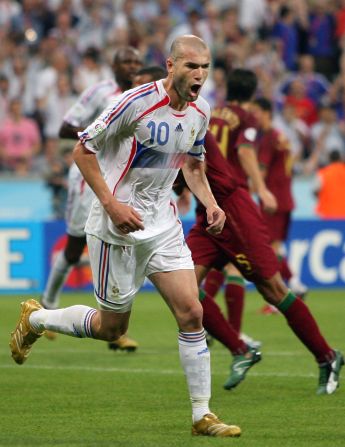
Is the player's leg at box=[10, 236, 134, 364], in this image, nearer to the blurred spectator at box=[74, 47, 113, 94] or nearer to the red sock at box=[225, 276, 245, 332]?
the red sock at box=[225, 276, 245, 332]

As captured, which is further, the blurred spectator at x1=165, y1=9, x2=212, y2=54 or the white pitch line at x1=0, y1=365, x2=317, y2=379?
the blurred spectator at x1=165, y1=9, x2=212, y2=54

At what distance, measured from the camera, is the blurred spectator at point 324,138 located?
2144cm

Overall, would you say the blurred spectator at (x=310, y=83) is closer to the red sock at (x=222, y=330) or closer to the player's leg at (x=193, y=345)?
the red sock at (x=222, y=330)

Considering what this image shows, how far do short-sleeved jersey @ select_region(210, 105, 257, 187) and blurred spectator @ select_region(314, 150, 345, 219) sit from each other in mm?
9395

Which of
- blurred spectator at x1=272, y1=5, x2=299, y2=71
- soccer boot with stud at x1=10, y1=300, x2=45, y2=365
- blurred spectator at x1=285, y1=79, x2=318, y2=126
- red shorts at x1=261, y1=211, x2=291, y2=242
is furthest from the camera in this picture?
blurred spectator at x1=272, y1=5, x2=299, y2=71

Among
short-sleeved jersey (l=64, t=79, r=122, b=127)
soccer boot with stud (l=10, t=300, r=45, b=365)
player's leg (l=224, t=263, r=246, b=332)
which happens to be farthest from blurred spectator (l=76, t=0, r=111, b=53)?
soccer boot with stud (l=10, t=300, r=45, b=365)

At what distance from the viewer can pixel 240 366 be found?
8.81m

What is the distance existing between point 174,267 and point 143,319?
280 inches

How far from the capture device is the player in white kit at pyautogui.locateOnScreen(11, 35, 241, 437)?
6910 millimetres

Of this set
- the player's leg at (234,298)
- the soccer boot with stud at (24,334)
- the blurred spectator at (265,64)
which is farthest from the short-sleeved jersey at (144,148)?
the blurred spectator at (265,64)

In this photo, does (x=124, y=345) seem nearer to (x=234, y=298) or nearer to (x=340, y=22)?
(x=234, y=298)

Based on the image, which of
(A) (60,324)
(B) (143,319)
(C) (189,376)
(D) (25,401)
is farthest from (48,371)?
(B) (143,319)

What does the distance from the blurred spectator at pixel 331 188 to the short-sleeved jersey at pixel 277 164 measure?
385cm

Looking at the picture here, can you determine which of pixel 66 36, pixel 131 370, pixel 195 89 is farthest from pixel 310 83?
pixel 195 89
